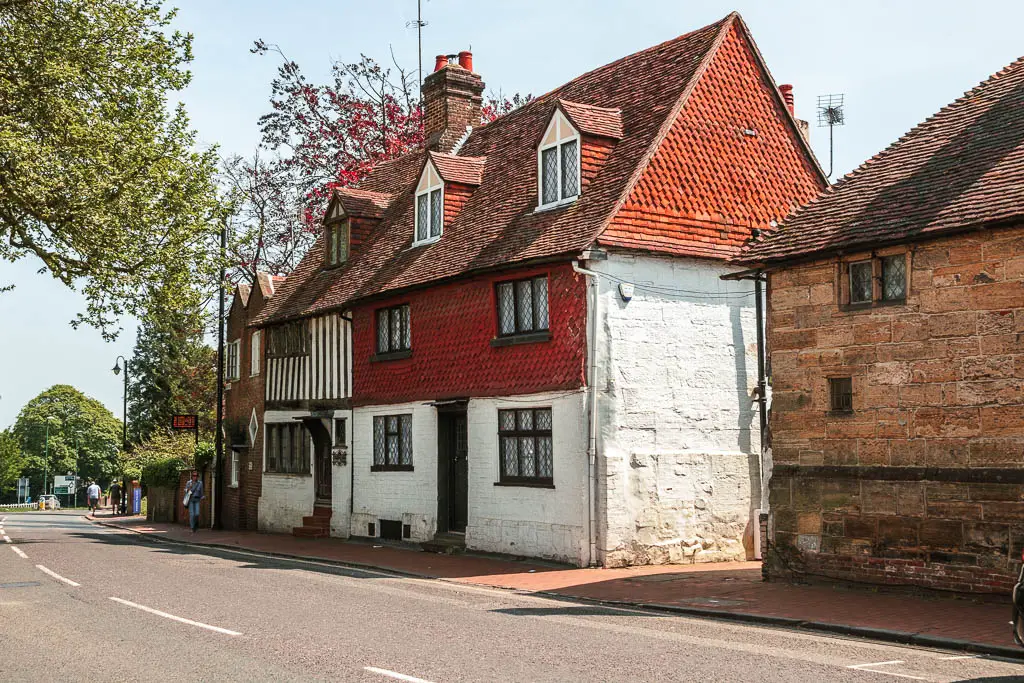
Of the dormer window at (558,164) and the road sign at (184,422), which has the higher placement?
the dormer window at (558,164)

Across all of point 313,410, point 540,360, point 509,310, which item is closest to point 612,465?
point 540,360

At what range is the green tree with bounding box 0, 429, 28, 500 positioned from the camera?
10744 centimetres

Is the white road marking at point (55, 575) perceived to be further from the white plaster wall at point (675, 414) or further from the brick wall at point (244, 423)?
the brick wall at point (244, 423)

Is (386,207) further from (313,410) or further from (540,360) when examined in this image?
(540,360)

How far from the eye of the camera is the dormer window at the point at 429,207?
2470 centimetres

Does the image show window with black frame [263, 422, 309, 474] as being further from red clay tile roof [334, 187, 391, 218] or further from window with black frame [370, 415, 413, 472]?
red clay tile roof [334, 187, 391, 218]

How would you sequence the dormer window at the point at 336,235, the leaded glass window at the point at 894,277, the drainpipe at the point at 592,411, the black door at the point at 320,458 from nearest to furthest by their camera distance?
the leaded glass window at the point at 894,277 < the drainpipe at the point at 592,411 < the black door at the point at 320,458 < the dormer window at the point at 336,235

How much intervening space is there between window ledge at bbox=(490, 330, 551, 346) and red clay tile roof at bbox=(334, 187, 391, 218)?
8.88 meters

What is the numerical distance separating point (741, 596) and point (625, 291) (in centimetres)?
658

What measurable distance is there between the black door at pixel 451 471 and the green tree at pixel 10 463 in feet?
319

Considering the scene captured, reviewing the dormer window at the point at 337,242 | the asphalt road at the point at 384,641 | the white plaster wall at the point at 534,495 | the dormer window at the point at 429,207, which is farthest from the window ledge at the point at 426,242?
the asphalt road at the point at 384,641

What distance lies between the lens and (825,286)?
15438 mm

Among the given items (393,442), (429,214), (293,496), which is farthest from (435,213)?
(293,496)

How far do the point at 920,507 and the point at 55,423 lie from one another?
113 metres
